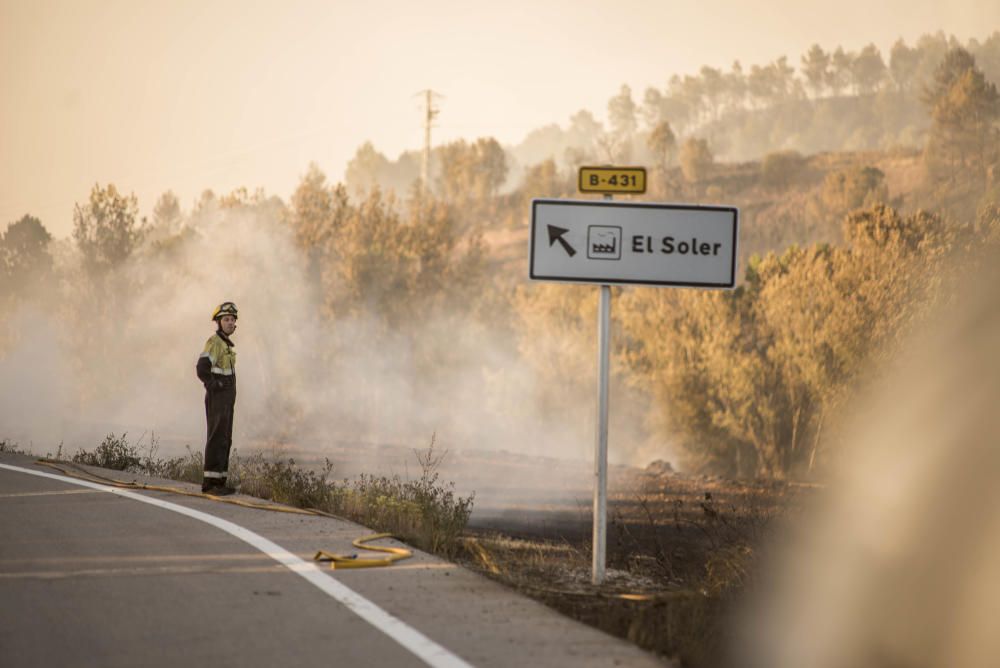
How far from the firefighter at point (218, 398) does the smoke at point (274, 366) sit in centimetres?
3773

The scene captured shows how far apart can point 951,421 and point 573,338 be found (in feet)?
114

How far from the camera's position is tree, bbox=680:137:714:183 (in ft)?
473

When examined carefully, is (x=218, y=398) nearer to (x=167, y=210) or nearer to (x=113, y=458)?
(x=113, y=458)

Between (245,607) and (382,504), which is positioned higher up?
(382,504)

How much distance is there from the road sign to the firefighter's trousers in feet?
17.8

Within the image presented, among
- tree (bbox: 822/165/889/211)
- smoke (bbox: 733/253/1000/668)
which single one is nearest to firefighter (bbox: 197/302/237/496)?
smoke (bbox: 733/253/1000/668)

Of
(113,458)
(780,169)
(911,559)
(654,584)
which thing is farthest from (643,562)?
(780,169)

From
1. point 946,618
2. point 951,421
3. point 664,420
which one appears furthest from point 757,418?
point 946,618

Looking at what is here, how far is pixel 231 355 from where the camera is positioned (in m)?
11.6

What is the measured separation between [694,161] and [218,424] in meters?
138

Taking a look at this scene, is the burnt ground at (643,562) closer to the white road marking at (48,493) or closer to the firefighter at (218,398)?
the firefighter at (218,398)

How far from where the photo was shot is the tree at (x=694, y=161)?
14425 cm

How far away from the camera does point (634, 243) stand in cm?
740

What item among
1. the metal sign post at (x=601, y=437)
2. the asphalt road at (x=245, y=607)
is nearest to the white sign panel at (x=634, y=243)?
the metal sign post at (x=601, y=437)
